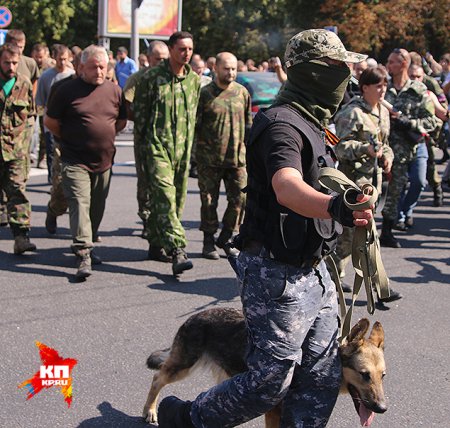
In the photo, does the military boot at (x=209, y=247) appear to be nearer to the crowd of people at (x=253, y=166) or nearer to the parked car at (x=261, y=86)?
the crowd of people at (x=253, y=166)

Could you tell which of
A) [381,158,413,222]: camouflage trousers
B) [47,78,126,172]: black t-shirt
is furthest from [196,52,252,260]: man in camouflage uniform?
[381,158,413,222]: camouflage trousers

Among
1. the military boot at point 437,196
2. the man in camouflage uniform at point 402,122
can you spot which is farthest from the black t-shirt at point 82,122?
the military boot at point 437,196

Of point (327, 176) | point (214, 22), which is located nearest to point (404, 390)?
point (327, 176)

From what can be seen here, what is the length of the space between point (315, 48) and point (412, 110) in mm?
5596

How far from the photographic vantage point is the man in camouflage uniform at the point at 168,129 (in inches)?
276

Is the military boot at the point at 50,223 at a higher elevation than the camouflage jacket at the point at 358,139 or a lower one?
lower

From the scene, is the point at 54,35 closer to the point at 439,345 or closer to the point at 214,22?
the point at 214,22

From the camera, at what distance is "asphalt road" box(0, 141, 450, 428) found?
14.3 feet

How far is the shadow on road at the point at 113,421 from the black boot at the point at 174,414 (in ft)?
1.88

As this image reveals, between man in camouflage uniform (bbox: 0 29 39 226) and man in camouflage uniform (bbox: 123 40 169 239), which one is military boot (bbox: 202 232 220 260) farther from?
man in camouflage uniform (bbox: 0 29 39 226)

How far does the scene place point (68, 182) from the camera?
7.05 meters

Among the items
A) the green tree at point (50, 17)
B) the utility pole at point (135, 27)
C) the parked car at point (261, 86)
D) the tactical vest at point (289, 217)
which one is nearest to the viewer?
the tactical vest at point (289, 217)

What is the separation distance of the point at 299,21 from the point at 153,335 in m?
33.7

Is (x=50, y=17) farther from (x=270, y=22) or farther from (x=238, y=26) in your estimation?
(x=270, y=22)
